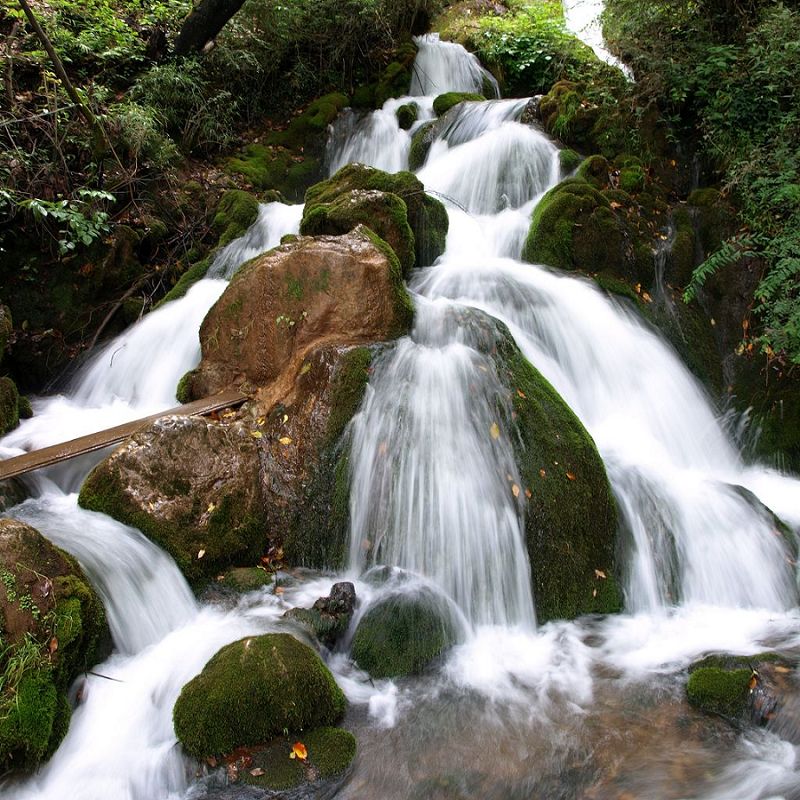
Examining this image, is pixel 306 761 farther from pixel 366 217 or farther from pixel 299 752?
pixel 366 217

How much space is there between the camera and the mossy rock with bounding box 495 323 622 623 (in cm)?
455

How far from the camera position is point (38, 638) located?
3.31 metres

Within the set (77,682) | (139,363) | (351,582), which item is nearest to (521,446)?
(351,582)

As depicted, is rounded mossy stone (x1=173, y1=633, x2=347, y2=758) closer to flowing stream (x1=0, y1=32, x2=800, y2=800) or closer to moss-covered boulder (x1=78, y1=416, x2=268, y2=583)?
flowing stream (x1=0, y1=32, x2=800, y2=800)

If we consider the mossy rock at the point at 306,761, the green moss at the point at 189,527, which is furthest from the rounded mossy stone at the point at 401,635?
the green moss at the point at 189,527

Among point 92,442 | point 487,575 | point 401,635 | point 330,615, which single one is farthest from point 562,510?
point 92,442

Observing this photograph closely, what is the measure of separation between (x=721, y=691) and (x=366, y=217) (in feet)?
16.2

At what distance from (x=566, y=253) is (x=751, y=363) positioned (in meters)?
2.24

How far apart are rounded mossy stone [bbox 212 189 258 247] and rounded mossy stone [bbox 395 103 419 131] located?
3.78 meters

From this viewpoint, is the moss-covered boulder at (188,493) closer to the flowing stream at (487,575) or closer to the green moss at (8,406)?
the flowing stream at (487,575)

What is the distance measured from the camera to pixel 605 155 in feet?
29.4

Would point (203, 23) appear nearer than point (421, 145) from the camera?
Yes

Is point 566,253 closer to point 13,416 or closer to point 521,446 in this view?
point 521,446

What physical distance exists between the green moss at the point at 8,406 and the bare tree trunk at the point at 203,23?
6.60 m
